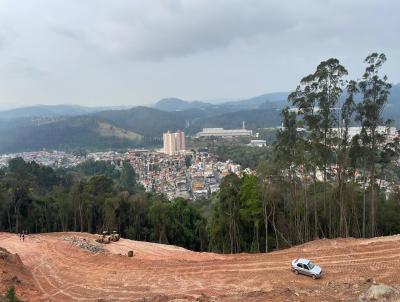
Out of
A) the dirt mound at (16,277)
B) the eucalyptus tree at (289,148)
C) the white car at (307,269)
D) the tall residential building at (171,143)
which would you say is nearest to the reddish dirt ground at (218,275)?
the dirt mound at (16,277)

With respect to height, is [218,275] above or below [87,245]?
above

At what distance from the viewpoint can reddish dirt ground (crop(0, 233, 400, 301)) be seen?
1764 centimetres

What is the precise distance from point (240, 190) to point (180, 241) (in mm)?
14951

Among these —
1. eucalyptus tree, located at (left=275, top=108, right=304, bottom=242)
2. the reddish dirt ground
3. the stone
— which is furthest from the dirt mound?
eucalyptus tree, located at (left=275, top=108, right=304, bottom=242)

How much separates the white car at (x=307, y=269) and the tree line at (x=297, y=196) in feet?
34.7

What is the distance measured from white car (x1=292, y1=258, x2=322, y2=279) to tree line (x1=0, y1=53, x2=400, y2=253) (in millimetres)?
10568

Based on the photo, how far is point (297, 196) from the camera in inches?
1318

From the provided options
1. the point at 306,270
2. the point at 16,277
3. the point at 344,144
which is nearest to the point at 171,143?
the point at 344,144

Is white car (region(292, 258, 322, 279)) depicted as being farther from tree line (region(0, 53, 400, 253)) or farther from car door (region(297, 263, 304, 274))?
tree line (region(0, 53, 400, 253))

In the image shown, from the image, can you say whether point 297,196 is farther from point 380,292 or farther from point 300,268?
point 380,292

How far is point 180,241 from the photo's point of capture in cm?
4600

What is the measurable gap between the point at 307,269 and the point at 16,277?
1425 cm

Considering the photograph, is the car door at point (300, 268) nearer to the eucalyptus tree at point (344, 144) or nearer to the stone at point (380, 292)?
the stone at point (380, 292)

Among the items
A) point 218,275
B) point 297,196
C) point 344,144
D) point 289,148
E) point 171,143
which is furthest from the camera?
point 171,143
